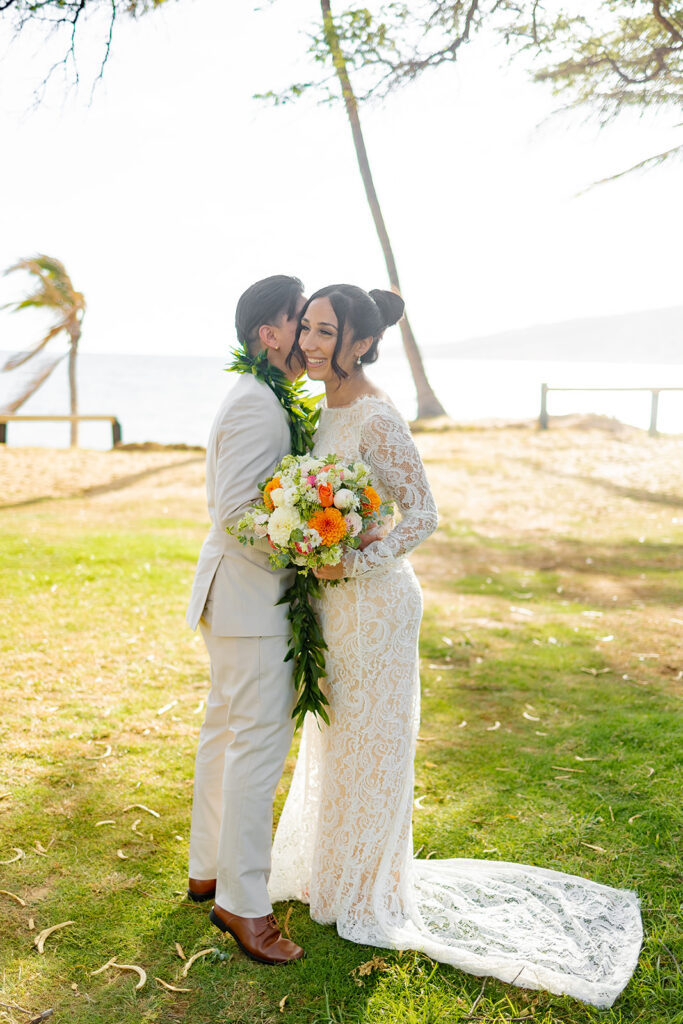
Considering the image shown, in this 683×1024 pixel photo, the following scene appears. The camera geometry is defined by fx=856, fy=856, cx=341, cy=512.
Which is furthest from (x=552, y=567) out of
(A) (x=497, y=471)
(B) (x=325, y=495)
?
(B) (x=325, y=495)

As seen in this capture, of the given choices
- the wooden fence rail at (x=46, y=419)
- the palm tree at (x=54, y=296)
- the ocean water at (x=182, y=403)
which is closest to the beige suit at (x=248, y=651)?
the wooden fence rail at (x=46, y=419)

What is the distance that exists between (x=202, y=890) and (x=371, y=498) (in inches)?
74.0

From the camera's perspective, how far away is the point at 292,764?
16.8 feet

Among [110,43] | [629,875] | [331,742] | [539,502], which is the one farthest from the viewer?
[539,502]

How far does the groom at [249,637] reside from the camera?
311 centimetres

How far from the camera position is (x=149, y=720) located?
5.53 metres

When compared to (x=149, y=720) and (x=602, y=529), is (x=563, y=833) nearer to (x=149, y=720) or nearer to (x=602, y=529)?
(x=149, y=720)

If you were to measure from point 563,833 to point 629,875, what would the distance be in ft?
1.45

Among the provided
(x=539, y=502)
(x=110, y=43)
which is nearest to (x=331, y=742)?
(x=110, y=43)

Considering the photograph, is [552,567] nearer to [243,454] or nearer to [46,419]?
[243,454]

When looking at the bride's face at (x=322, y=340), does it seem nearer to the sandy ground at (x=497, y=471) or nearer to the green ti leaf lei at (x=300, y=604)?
the green ti leaf lei at (x=300, y=604)

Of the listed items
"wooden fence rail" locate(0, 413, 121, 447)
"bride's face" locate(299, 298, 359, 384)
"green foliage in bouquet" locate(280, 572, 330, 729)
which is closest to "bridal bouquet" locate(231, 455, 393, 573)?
"green foliage in bouquet" locate(280, 572, 330, 729)

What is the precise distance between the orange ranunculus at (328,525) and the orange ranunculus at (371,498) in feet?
0.53

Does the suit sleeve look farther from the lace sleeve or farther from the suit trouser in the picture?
the suit trouser
